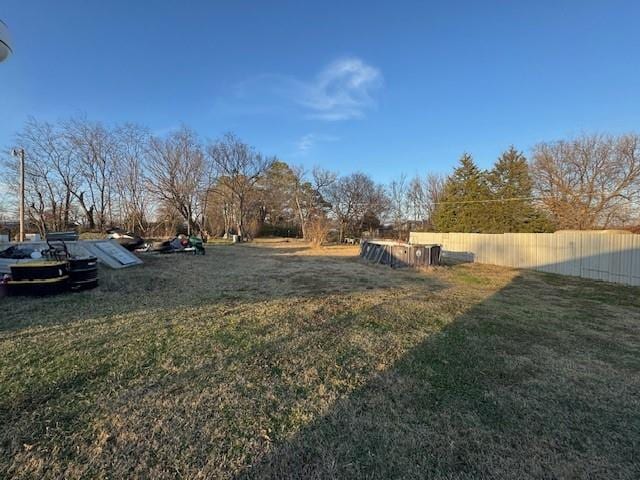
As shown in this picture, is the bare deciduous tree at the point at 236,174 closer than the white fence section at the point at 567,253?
No

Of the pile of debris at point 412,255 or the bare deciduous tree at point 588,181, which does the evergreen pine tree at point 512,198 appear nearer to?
the bare deciduous tree at point 588,181

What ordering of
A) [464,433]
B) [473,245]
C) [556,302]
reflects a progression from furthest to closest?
[473,245] → [556,302] → [464,433]

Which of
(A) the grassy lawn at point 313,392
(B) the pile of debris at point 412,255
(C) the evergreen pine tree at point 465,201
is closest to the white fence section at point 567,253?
(B) the pile of debris at point 412,255

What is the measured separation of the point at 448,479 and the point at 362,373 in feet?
3.78

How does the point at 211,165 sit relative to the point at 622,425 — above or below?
above

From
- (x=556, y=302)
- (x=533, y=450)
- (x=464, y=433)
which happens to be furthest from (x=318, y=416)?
(x=556, y=302)

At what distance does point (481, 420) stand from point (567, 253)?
1032cm

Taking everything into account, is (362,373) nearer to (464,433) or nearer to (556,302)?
(464,433)

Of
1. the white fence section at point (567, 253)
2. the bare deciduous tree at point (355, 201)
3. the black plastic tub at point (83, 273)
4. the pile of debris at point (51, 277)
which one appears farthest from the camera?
the bare deciduous tree at point (355, 201)

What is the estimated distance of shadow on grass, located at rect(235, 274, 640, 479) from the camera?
1.58 m

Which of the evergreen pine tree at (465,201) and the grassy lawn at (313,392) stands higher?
the evergreen pine tree at (465,201)

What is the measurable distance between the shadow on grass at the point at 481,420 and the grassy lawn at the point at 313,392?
0.04ft

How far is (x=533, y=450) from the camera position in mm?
1704

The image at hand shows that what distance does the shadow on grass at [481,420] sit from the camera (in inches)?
62.2
